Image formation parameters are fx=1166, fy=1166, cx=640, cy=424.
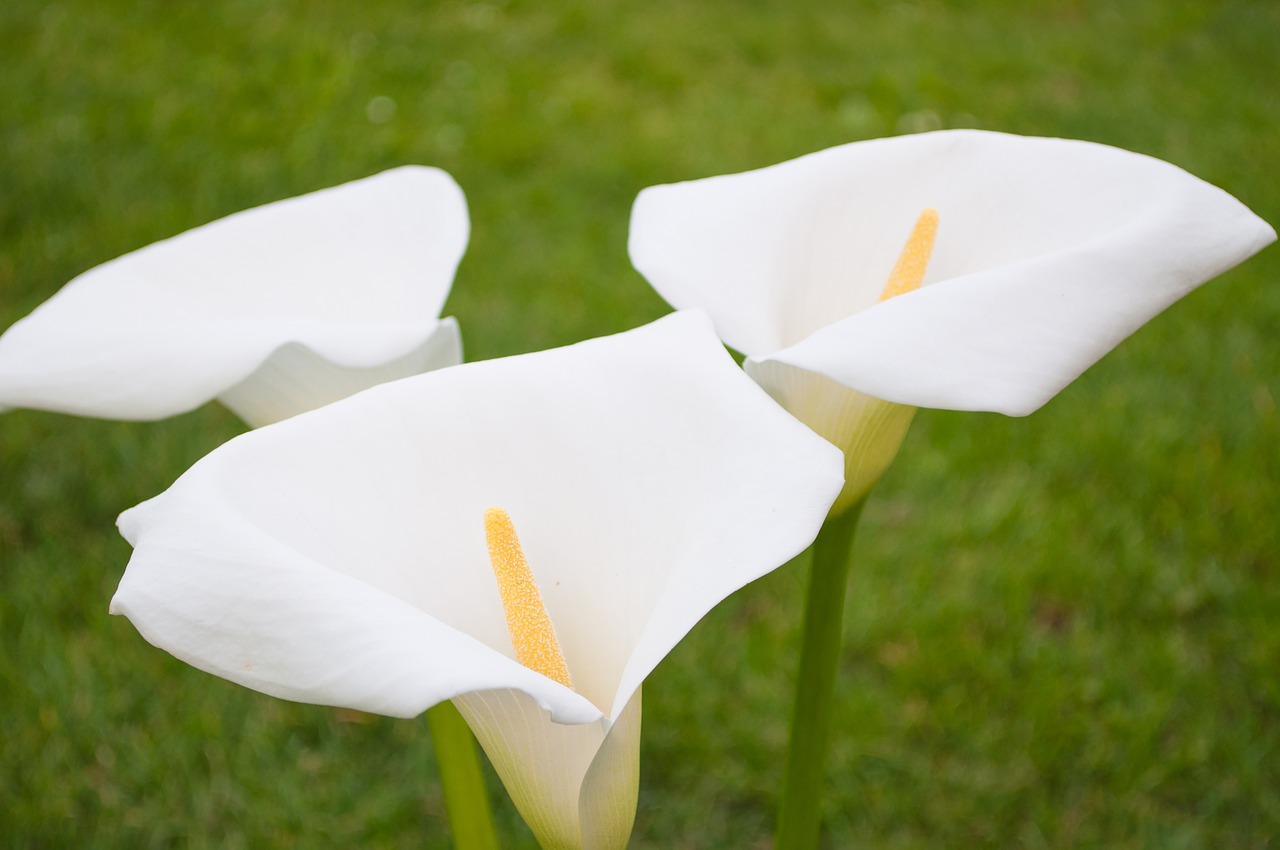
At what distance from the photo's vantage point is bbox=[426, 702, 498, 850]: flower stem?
672 millimetres

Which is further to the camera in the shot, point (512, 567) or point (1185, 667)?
point (1185, 667)

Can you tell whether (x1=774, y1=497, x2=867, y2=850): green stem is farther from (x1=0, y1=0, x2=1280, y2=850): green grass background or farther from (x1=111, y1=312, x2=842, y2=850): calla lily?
(x1=0, y1=0, x2=1280, y2=850): green grass background

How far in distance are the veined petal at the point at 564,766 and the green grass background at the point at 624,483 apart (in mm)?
795

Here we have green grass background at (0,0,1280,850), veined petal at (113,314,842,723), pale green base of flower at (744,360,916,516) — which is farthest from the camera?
green grass background at (0,0,1280,850)

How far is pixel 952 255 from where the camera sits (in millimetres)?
737

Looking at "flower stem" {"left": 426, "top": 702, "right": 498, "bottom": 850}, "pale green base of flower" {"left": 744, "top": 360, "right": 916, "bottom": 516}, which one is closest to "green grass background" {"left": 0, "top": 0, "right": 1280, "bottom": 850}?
"flower stem" {"left": 426, "top": 702, "right": 498, "bottom": 850}

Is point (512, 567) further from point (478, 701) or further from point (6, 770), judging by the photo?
point (6, 770)

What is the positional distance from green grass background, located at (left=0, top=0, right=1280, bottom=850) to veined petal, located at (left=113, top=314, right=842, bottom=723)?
0.80 m

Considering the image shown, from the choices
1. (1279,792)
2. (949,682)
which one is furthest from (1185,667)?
(949,682)

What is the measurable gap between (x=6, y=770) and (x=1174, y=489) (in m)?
1.66

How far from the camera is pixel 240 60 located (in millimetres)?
2799

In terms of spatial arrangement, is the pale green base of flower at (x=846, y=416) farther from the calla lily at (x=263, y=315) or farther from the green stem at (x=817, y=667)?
the calla lily at (x=263, y=315)

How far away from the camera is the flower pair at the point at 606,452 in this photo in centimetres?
45

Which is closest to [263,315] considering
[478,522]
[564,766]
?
[478,522]
